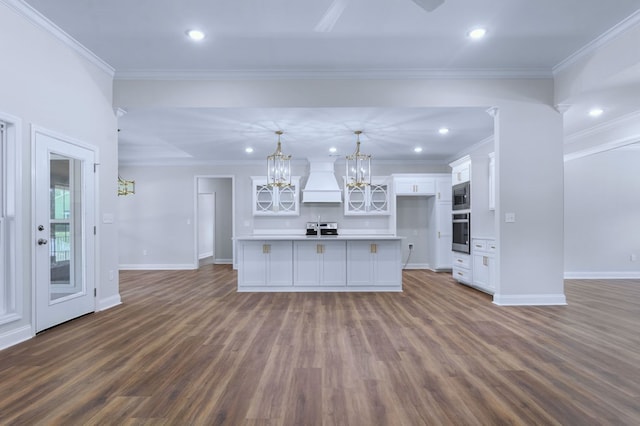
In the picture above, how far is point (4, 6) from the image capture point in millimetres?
2787

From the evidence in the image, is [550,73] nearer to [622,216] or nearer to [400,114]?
[400,114]

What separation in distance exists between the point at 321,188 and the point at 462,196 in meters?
3.13

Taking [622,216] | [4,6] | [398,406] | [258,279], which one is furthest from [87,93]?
[622,216]

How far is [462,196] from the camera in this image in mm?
6043

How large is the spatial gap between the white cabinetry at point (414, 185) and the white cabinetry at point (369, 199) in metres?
0.37

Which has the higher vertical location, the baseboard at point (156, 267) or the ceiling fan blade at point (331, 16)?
the ceiling fan blade at point (331, 16)

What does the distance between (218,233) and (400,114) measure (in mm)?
6417

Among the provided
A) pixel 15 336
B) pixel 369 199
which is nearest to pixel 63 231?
pixel 15 336

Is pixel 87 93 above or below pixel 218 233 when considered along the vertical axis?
above

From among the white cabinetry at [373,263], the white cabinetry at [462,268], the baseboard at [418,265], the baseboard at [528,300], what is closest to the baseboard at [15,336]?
the white cabinetry at [373,263]

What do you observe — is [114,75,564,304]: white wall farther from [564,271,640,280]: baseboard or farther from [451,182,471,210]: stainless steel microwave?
[564,271,640,280]: baseboard

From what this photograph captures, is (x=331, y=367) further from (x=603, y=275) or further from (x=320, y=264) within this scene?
(x=603, y=275)

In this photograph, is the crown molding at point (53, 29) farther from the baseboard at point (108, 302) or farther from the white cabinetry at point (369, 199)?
the white cabinetry at point (369, 199)

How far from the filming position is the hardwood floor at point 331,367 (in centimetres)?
179
